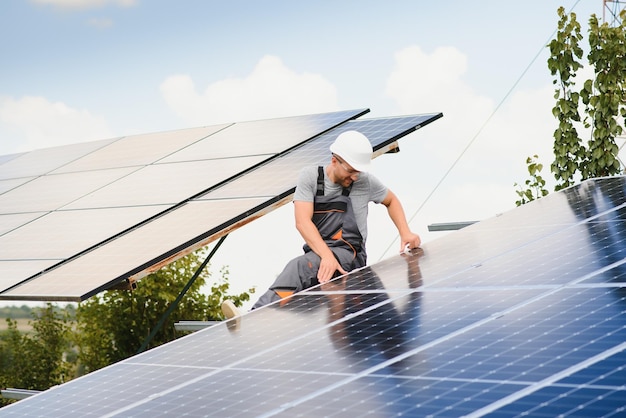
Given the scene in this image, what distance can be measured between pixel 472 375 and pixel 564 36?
27.3ft

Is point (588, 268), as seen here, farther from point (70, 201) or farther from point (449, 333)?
point (70, 201)

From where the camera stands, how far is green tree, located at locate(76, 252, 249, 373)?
1623 cm

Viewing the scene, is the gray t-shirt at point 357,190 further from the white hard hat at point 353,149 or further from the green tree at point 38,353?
the green tree at point 38,353

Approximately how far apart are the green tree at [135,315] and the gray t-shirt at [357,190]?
8701 mm

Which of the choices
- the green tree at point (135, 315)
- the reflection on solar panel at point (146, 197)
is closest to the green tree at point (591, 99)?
the reflection on solar panel at point (146, 197)

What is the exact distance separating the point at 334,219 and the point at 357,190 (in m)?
0.39

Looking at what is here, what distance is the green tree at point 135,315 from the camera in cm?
1623

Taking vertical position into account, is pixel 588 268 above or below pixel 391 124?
below

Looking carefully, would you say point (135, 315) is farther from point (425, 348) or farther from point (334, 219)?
point (425, 348)

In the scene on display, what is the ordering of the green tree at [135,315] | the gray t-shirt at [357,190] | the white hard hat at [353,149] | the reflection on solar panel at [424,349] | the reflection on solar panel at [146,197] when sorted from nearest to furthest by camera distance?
the reflection on solar panel at [424,349] → the white hard hat at [353,149] → the gray t-shirt at [357,190] → the reflection on solar panel at [146,197] → the green tree at [135,315]

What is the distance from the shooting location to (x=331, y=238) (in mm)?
7738

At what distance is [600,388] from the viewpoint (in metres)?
3.17

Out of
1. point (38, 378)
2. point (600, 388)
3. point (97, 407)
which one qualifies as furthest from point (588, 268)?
point (38, 378)

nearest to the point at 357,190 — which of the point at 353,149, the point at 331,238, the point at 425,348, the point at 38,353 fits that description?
the point at 331,238
